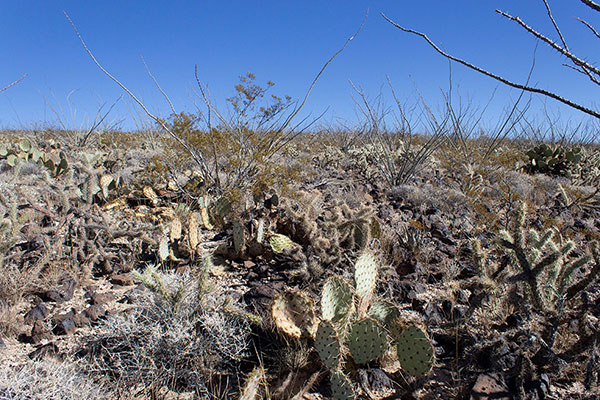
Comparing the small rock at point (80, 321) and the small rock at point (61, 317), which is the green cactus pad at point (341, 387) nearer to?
the small rock at point (80, 321)

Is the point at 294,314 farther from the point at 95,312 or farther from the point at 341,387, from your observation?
the point at 95,312

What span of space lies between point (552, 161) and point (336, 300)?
9693 millimetres

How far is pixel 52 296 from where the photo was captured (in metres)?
2.92

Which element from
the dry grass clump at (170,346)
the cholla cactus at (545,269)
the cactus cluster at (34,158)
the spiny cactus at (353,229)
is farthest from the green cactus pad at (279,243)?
the cactus cluster at (34,158)

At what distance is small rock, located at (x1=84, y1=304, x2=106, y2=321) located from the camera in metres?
2.70

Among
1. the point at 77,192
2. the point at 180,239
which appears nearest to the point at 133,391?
the point at 180,239

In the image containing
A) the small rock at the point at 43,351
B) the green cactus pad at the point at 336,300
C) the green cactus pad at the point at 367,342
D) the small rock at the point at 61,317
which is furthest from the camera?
the small rock at the point at 61,317

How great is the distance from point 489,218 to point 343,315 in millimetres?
3532

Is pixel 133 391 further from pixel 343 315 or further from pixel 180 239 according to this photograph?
pixel 180 239

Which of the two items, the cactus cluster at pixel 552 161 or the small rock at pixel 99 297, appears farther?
the cactus cluster at pixel 552 161

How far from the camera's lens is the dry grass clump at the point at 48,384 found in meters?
1.72

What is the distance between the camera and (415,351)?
212 centimetres

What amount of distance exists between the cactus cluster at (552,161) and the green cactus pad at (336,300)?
902 cm

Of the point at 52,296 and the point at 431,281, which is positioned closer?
the point at 52,296
